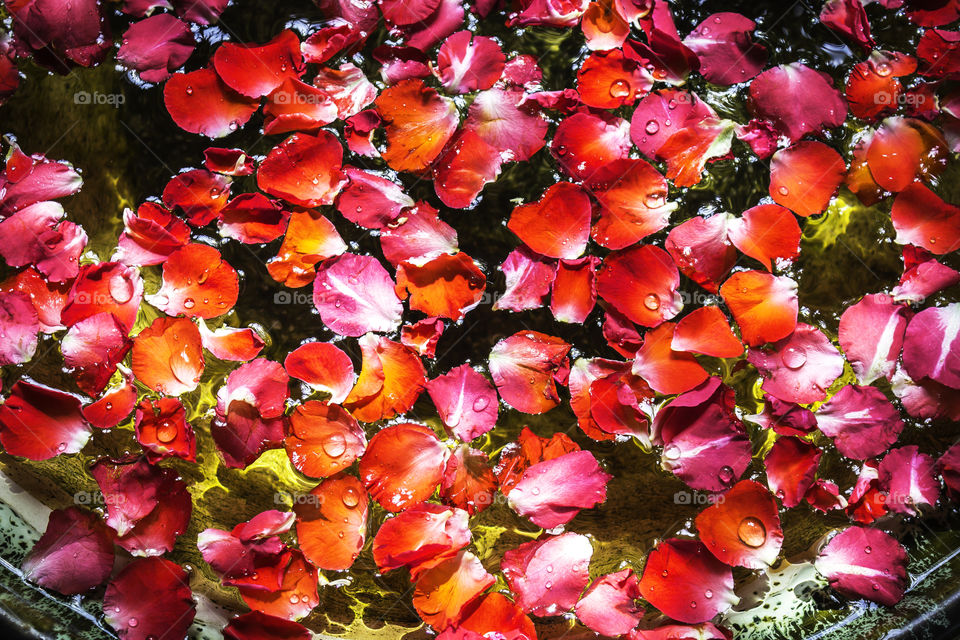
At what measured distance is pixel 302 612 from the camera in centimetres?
88

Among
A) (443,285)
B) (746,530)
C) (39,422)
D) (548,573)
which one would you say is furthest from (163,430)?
(746,530)

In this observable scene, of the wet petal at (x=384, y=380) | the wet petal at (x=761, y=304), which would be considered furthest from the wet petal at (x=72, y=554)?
the wet petal at (x=761, y=304)

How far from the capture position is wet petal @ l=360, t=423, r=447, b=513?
0.87 metres

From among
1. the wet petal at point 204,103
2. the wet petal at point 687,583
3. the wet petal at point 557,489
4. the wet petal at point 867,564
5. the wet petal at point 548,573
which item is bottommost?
the wet petal at point 867,564

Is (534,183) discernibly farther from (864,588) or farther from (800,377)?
(864,588)

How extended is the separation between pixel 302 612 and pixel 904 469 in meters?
0.75

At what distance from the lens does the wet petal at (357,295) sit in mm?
878

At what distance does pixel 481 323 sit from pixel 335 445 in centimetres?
23

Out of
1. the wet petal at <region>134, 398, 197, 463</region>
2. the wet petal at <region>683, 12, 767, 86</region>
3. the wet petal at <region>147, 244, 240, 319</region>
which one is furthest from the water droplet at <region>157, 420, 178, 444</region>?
the wet petal at <region>683, 12, 767, 86</region>

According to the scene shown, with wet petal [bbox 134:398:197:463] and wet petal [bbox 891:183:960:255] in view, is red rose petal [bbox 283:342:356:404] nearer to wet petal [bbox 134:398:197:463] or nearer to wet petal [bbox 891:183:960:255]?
wet petal [bbox 134:398:197:463]

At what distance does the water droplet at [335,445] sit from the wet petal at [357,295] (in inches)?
5.1

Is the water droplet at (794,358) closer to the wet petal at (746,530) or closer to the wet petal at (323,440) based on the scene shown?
the wet petal at (746,530)

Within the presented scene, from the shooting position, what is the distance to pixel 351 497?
2.89 ft

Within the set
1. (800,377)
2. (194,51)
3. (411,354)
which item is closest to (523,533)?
(411,354)
